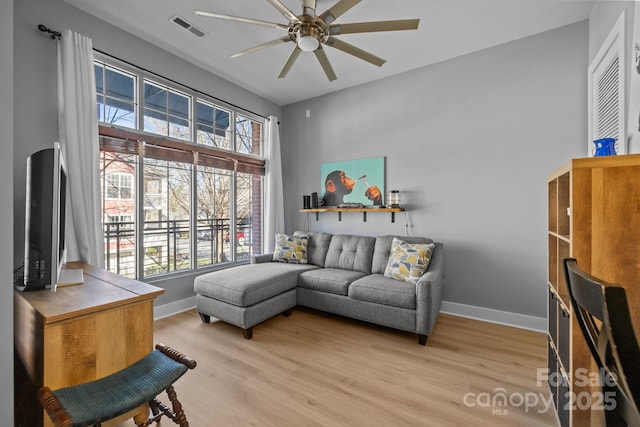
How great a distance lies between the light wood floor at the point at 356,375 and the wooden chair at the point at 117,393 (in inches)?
20.6

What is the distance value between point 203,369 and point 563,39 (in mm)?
4493

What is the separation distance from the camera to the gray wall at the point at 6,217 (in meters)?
1.09

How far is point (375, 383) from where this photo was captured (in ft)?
6.43

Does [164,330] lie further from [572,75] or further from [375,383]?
[572,75]

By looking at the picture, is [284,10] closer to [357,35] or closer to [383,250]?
[357,35]

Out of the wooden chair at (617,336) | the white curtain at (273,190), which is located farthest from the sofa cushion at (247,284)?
the wooden chair at (617,336)

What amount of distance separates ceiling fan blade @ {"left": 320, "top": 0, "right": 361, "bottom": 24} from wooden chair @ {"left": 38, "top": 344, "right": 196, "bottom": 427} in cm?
226

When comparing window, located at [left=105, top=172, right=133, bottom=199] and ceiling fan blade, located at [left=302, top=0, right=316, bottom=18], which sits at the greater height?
ceiling fan blade, located at [left=302, top=0, right=316, bottom=18]

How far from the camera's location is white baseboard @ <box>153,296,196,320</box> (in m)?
3.10

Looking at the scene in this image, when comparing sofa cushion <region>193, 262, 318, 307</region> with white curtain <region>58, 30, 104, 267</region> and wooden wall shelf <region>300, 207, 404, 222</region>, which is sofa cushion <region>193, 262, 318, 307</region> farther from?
wooden wall shelf <region>300, 207, 404, 222</region>

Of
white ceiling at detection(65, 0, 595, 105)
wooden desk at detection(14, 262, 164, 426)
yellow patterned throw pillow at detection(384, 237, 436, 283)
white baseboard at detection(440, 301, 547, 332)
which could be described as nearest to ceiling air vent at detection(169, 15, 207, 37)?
white ceiling at detection(65, 0, 595, 105)

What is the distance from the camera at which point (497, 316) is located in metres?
3.02

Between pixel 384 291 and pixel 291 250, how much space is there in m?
1.49

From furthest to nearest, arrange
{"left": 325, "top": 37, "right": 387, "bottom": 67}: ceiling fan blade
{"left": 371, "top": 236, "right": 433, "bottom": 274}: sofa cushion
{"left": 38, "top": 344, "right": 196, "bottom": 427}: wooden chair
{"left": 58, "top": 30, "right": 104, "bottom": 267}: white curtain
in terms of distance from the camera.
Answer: {"left": 371, "top": 236, "right": 433, "bottom": 274}: sofa cushion, {"left": 58, "top": 30, "right": 104, "bottom": 267}: white curtain, {"left": 325, "top": 37, "right": 387, "bottom": 67}: ceiling fan blade, {"left": 38, "top": 344, "right": 196, "bottom": 427}: wooden chair
